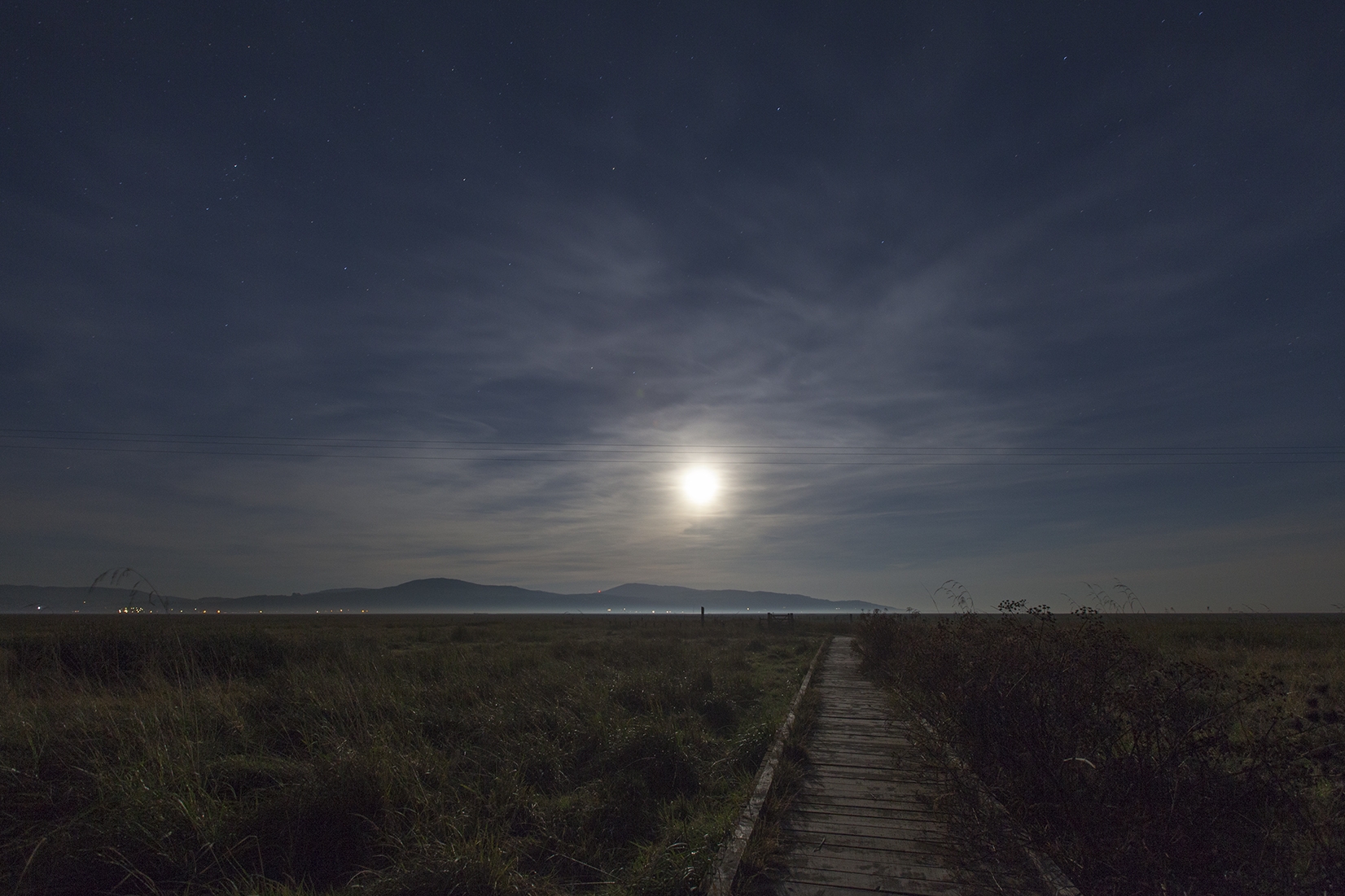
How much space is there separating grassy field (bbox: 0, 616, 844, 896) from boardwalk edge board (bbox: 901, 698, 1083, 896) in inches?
92.3

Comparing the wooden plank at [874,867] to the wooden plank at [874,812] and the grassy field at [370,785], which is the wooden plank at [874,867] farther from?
the wooden plank at [874,812]

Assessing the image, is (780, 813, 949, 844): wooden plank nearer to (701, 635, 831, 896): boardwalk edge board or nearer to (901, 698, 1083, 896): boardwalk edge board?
(701, 635, 831, 896): boardwalk edge board

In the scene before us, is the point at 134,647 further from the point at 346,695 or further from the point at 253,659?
the point at 346,695

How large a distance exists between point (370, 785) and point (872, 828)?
485 centimetres

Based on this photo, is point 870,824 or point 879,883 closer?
point 879,883

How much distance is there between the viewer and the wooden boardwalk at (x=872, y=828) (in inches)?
184

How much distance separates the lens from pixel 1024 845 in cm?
Answer: 501


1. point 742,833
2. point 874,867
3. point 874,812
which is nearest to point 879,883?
point 874,867

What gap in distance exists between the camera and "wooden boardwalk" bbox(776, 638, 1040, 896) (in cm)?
468

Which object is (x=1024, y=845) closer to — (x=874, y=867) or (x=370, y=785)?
(x=874, y=867)

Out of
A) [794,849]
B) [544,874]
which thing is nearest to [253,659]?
[544,874]

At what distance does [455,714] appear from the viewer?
1024 cm

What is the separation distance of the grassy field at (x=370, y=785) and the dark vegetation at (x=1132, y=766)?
2.73 metres

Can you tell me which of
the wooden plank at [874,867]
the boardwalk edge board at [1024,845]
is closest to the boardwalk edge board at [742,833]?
the wooden plank at [874,867]
